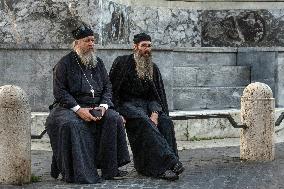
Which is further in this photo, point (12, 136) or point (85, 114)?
point (85, 114)

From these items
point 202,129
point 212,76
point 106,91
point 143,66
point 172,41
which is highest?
point 172,41

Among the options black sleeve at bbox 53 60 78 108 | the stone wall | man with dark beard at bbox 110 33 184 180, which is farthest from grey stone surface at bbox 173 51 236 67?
black sleeve at bbox 53 60 78 108

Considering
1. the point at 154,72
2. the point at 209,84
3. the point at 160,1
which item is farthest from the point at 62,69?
the point at 160,1

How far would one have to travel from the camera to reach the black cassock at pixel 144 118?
7.07 m

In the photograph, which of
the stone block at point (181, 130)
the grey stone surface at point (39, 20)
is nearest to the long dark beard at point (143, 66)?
the stone block at point (181, 130)

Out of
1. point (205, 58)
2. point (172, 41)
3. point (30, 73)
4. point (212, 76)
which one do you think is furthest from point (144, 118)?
point (172, 41)

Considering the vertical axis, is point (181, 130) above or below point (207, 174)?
above

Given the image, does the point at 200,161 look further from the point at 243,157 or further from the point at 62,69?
the point at 62,69

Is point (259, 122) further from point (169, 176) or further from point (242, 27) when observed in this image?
point (242, 27)

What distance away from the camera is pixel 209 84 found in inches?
459

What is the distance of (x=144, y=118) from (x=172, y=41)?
709 centimetres

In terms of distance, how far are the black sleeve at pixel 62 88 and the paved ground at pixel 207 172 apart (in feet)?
2.84

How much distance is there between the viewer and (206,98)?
1119 cm

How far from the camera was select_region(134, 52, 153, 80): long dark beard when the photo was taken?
24.4 feet
